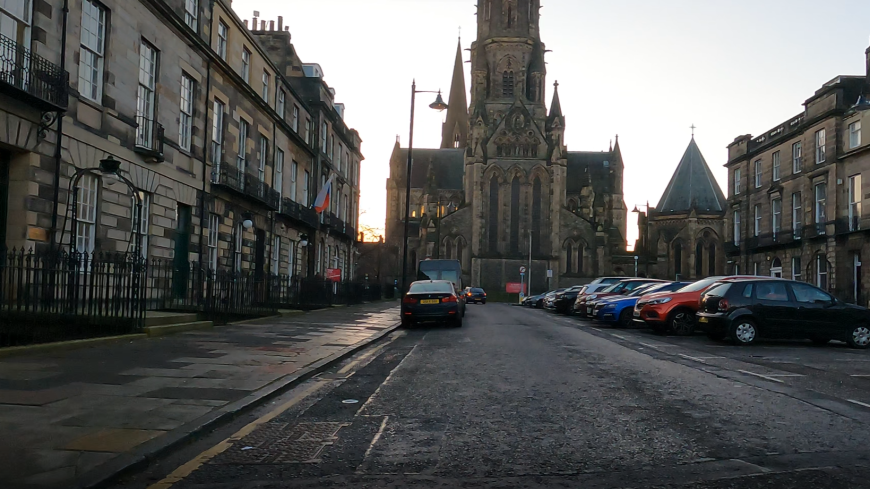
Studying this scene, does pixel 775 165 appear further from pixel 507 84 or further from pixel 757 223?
pixel 507 84

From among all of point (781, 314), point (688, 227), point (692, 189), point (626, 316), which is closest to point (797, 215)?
point (626, 316)

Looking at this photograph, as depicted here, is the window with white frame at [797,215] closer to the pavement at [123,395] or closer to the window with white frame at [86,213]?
the pavement at [123,395]

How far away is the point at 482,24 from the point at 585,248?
28551mm

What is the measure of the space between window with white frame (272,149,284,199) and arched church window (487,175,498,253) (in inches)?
1709

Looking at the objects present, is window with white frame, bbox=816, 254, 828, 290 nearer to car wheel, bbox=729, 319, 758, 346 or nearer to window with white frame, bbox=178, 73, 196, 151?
car wheel, bbox=729, 319, 758, 346

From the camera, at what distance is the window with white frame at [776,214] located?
137 ft

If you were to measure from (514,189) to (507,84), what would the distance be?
14.2 metres

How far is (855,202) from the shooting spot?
3466 cm

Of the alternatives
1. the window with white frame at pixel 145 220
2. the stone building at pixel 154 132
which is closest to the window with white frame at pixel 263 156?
the stone building at pixel 154 132

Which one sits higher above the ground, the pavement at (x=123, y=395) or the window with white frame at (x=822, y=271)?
the window with white frame at (x=822, y=271)

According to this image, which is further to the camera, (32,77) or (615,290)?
(615,290)

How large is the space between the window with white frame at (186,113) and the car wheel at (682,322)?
1425 cm

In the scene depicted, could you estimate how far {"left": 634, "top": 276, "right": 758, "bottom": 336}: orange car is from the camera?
18.4m

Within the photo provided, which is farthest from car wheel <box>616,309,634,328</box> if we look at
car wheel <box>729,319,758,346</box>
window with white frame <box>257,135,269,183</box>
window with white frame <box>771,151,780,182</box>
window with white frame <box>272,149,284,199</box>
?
window with white frame <box>771,151,780,182</box>
